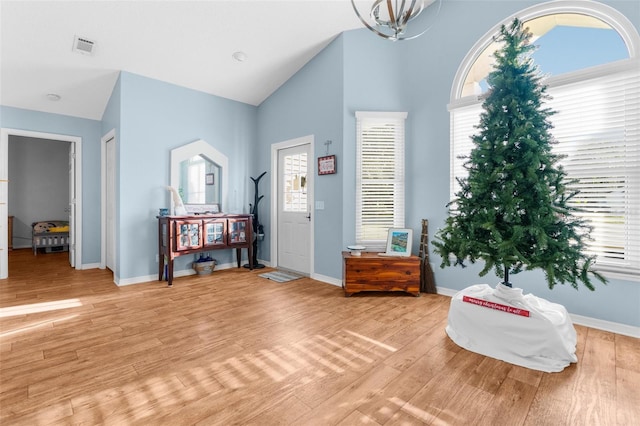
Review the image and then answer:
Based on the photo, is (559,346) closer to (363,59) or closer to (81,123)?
(363,59)

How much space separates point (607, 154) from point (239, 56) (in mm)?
4271

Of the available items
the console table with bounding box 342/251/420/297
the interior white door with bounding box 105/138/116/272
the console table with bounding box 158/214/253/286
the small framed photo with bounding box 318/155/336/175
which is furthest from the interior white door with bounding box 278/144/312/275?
the interior white door with bounding box 105/138/116/272

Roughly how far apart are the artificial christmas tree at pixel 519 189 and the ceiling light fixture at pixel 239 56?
10.3ft

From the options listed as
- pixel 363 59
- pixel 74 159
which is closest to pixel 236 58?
pixel 363 59

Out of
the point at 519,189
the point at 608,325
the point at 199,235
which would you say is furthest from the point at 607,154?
the point at 199,235

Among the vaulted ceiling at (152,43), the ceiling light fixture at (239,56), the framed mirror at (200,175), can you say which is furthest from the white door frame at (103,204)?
the ceiling light fixture at (239,56)

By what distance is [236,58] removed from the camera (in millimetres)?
4129

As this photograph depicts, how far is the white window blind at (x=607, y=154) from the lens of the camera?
2.56m

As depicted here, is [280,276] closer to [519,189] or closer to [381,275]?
[381,275]

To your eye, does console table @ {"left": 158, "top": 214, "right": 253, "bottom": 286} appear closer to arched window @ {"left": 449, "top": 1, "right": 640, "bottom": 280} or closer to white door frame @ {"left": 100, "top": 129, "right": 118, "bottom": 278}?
white door frame @ {"left": 100, "top": 129, "right": 118, "bottom": 278}

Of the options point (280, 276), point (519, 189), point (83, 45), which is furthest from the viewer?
point (280, 276)

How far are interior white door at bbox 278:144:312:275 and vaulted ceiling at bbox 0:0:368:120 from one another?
1.34 metres

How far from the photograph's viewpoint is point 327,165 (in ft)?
13.7

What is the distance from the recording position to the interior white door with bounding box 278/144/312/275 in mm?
4668
